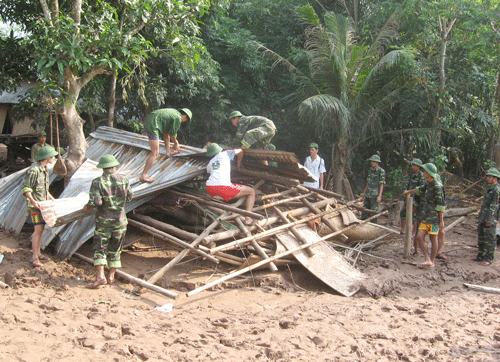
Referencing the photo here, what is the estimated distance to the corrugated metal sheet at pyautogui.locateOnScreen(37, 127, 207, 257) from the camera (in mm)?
5625

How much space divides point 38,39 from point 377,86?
8618 mm

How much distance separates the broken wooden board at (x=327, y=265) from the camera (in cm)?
547

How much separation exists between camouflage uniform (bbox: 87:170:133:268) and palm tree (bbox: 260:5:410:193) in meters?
5.68

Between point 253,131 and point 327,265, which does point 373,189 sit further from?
point 327,265

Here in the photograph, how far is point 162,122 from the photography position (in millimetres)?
6797

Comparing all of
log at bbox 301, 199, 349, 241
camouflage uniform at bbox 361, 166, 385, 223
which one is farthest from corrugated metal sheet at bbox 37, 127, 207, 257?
camouflage uniform at bbox 361, 166, 385, 223

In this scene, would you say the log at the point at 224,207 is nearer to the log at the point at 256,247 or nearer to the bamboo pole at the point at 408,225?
the log at the point at 256,247

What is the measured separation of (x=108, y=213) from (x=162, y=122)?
2.33m

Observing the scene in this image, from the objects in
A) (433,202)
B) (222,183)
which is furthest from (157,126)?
(433,202)

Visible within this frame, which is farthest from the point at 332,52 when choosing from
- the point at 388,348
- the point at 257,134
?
the point at 388,348

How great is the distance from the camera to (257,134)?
7020 mm

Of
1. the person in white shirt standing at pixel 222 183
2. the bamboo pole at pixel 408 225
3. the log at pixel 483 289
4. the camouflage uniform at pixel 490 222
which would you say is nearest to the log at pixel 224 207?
the person in white shirt standing at pixel 222 183

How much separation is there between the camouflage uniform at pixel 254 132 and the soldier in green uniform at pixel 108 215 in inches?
102

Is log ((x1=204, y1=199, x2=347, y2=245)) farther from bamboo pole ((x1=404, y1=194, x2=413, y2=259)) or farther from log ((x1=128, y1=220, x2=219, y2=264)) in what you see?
bamboo pole ((x1=404, y1=194, x2=413, y2=259))
